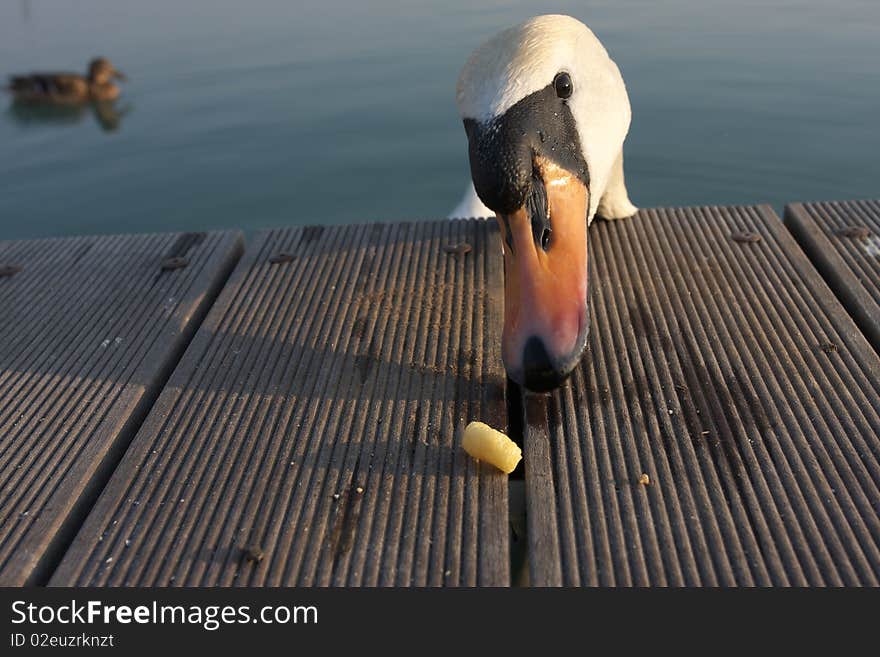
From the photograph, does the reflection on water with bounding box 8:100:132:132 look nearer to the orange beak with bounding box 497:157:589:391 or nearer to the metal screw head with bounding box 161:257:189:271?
the metal screw head with bounding box 161:257:189:271

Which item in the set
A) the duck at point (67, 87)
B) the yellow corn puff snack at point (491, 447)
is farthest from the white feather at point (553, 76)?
the duck at point (67, 87)

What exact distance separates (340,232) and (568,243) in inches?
65.2

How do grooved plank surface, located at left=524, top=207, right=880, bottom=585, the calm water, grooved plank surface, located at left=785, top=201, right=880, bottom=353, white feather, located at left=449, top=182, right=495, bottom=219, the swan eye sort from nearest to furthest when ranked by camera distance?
grooved plank surface, located at left=524, top=207, right=880, bottom=585, the swan eye, grooved plank surface, located at left=785, top=201, right=880, bottom=353, white feather, located at left=449, top=182, right=495, bottom=219, the calm water

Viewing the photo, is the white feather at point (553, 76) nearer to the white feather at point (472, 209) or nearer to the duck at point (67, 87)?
the white feather at point (472, 209)

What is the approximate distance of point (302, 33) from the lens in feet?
38.3

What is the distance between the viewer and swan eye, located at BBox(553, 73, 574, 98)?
2504mm

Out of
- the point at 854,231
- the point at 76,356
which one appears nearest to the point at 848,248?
the point at 854,231

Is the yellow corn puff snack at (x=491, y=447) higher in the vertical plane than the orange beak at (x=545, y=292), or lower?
lower

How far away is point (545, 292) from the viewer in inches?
88.9

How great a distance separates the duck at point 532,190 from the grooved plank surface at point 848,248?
1.18 metres

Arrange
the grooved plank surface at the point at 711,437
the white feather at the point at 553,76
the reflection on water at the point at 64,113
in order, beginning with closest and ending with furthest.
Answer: the grooved plank surface at the point at 711,437, the white feather at the point at 553,76, the reflection on water at the point at 64,113

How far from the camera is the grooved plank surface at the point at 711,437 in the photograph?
1923mm

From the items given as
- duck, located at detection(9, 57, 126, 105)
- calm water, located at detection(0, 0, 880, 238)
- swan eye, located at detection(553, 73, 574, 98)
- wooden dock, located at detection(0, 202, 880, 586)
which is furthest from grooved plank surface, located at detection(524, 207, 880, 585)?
duck, located at detection(9, 57, 126, 105)

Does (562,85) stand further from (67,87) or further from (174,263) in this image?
(67,87)
